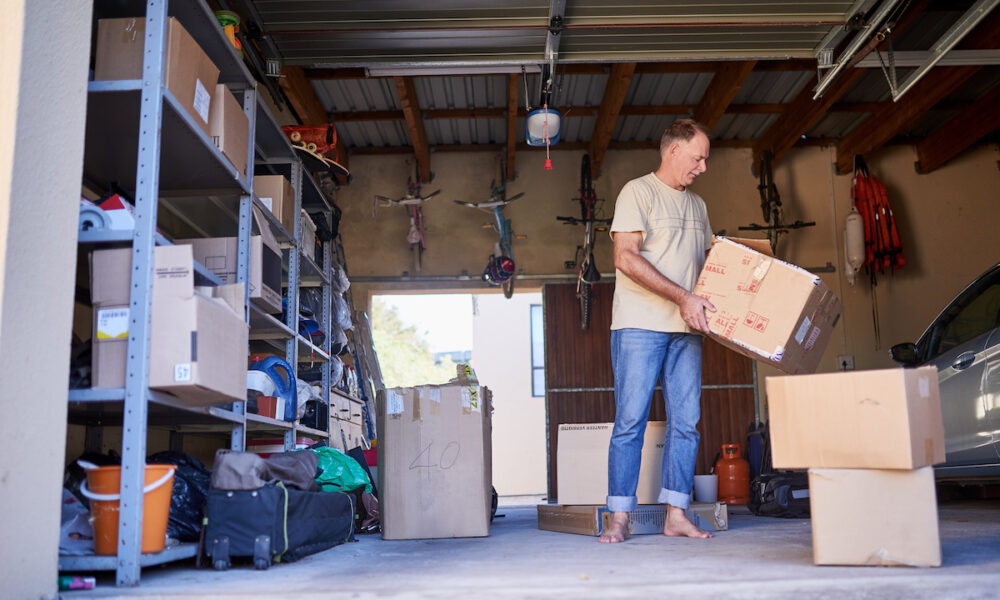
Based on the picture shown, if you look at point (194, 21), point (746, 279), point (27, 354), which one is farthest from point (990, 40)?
point (27, 354)

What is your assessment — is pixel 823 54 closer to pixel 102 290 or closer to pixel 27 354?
pixel 102 290

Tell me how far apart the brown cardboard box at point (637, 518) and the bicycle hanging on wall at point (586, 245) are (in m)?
4.08

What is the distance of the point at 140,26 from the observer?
8.99ft

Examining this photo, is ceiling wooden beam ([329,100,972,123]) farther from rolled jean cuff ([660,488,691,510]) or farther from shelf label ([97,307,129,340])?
shelf label ([97,307,129,340])

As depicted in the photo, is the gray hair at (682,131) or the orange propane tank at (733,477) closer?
the gray hair at (682,131)

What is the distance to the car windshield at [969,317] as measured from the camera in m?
4.26

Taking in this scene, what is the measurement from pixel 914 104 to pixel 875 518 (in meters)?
5.98

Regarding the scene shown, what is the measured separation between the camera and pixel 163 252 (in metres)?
2.47

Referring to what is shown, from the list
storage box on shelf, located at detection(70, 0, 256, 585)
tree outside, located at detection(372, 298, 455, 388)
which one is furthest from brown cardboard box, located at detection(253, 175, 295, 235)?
tree outside, located at detection(372, 298, 455, 388)

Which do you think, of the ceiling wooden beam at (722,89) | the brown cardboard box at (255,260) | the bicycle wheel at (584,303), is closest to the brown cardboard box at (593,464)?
the brown cardboard box at (255,260)

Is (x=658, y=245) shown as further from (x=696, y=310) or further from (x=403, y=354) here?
(x=403, y=354)

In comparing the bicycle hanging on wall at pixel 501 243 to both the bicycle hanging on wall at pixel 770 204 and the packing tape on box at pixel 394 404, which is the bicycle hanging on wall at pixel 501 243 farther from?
the packing tape on box at pixel 394 404

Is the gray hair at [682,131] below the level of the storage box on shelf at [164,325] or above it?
above

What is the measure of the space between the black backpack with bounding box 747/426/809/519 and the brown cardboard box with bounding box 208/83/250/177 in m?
3.32
